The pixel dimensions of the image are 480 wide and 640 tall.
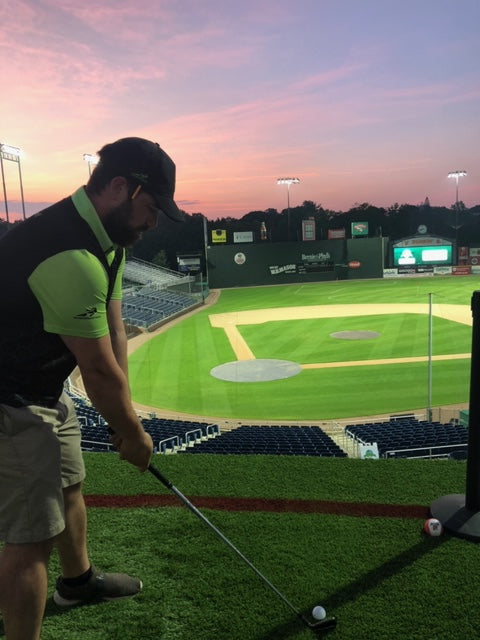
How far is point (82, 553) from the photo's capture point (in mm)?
3070

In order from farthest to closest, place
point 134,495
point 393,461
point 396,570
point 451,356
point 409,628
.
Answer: point 451,356 < point 393,461 < point 134,495 < point 396,570 < point 409,628

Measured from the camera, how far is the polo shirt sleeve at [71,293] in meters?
2.15

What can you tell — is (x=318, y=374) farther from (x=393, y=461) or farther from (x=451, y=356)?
(x=393, y=461)

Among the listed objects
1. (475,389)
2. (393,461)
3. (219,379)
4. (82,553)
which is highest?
(475,389)

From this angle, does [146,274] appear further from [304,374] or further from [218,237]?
[304,374]

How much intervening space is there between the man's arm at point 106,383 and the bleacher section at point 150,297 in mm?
33843

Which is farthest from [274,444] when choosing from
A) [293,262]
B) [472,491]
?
[293,262]

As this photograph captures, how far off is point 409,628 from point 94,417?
13.1 metres

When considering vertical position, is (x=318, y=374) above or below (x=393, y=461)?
below

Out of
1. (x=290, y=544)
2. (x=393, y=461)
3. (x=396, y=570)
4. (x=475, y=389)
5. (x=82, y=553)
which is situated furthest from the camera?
(x=393, y=461)

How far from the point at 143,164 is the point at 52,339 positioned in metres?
0.95

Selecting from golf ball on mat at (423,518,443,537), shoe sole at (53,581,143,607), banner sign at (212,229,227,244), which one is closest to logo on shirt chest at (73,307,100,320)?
shoe sole at (53,581,143,607)

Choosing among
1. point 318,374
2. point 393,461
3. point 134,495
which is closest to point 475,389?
point 393,461

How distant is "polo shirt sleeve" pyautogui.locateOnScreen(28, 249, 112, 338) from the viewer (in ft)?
7.04
